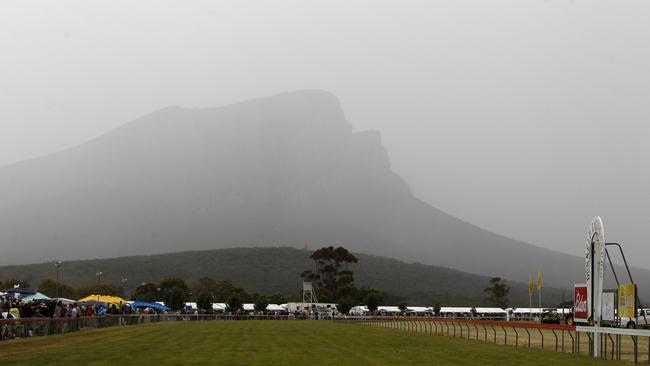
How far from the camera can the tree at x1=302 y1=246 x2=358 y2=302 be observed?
540 ft

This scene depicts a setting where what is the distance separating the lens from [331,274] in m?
170

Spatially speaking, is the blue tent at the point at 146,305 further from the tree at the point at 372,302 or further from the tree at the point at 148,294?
the tree at the point at 372,302

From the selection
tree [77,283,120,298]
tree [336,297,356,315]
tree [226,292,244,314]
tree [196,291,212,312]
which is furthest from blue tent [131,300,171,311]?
tree [77,283,120,298]

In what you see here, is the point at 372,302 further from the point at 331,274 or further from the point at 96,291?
the point at 96,291

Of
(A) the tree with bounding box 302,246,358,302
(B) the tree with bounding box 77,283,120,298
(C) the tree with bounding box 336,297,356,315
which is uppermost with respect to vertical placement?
(A) the tree with bounding box 302,246,358,302

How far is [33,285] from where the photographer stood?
19262cm

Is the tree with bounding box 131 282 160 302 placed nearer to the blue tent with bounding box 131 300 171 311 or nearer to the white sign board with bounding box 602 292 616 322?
the blue tent with bounding box 131 300 171 311

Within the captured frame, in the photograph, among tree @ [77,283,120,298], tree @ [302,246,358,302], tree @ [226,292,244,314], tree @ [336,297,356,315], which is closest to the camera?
tree @ [226,292,244,314]

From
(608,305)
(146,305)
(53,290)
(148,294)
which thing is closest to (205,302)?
(148,294)

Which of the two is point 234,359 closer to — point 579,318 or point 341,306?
point 579,318

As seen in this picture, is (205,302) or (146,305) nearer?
(146,305)

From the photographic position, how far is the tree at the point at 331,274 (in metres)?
165

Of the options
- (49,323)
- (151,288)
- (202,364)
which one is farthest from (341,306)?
(202,364)

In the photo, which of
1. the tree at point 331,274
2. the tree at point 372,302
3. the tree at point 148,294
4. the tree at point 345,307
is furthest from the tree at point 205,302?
the tree at point 331,274
